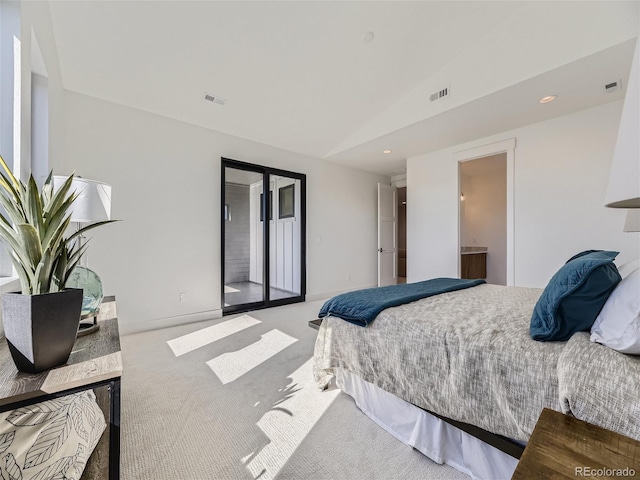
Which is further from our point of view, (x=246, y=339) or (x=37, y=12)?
(x=246, y=339)

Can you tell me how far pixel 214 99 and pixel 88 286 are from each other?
2.64 meters

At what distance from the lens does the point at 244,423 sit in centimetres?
175

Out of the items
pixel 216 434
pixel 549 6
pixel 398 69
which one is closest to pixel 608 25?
pixel 549 6

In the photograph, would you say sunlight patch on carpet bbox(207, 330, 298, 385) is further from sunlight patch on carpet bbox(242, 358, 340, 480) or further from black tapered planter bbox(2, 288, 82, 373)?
black tapered planter bbox(2, 288, 82, 373)

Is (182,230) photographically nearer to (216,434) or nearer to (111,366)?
(216,434)

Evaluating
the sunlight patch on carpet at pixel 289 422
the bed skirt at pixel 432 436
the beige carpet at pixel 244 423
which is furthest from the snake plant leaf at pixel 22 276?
the bed skirt at pixel 432 436

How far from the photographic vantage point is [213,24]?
99.9 inches

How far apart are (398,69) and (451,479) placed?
142 inches

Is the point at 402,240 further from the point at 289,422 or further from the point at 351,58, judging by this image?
the point at 289,422

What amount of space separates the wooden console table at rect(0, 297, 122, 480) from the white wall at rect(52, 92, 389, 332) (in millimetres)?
2230

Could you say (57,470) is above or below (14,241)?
below

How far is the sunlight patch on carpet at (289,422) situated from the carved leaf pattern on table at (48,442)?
2.65 feet

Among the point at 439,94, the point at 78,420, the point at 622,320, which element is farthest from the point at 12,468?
the point at 439,94

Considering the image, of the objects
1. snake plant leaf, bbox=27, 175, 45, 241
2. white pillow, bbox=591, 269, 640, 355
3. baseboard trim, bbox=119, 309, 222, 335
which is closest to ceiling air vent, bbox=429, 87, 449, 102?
white pillow, bbox=591, 269, 640, 355
